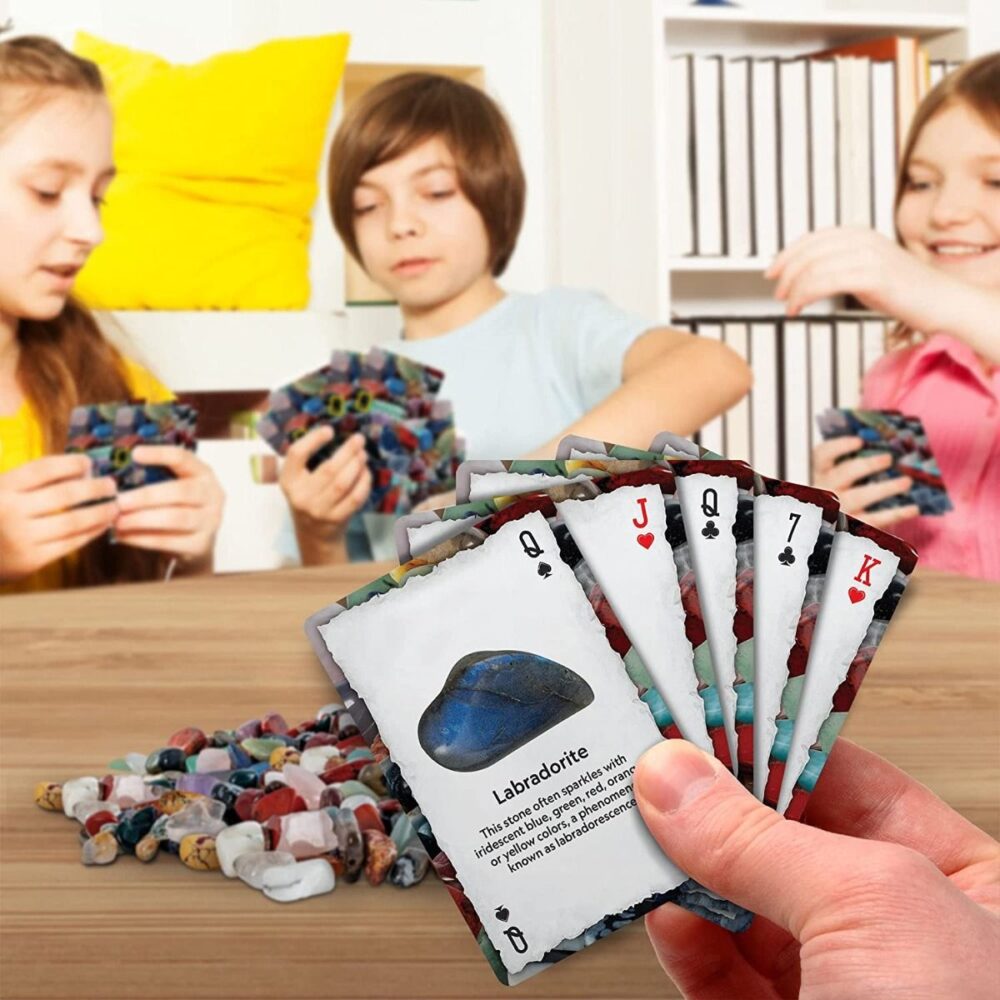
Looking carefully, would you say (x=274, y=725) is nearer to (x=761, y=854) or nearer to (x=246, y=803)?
(x=246, y=803)

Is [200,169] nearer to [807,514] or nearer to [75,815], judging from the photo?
[75,815]

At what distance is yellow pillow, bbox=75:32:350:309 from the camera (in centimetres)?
238

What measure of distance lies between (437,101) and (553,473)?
212 centimetres

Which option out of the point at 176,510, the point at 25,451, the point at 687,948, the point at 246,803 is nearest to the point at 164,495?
the point at 176,510

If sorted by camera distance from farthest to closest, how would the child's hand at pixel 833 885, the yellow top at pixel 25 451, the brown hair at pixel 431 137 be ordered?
the brown hair at pixel 431 137, the yellow top at pixel 25 451, the child's hand at pixel 833 885

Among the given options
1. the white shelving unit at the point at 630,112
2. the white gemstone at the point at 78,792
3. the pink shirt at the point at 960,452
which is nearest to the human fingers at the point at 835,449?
the pink shirt at the point at 960,452

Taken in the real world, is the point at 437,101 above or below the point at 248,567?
above

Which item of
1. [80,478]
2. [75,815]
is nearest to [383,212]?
[80,478]

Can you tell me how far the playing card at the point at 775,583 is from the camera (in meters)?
0.51

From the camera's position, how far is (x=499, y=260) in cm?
264

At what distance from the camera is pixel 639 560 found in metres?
0.50

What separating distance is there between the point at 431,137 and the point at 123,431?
1004 millimetres

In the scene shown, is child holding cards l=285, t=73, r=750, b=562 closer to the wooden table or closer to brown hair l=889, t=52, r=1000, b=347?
brown hair l=889, t=52, r=1000, b=347

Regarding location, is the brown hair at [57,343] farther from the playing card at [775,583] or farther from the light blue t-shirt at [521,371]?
the playing card at [775,583]
